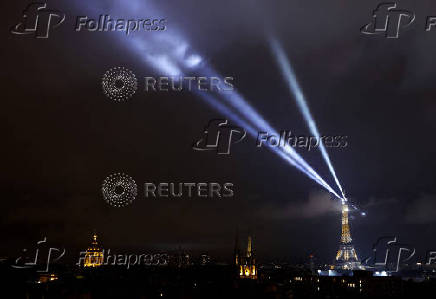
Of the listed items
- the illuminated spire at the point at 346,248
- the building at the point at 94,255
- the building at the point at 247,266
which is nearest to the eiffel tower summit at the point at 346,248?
the illuminated spire at the point at 346,248

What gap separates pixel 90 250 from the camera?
153 m

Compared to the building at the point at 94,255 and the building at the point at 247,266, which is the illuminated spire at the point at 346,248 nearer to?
the building at the point at 247,266

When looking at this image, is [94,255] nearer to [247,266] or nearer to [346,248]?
[247,266]

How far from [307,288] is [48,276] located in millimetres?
73464

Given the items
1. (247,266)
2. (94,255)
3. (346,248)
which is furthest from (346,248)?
(94,255)

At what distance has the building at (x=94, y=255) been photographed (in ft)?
500

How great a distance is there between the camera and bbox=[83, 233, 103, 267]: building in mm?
152250

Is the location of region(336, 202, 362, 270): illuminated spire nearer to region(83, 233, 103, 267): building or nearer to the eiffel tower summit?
the eiffel tower summit

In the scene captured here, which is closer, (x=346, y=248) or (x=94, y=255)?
(x=94, y=255)

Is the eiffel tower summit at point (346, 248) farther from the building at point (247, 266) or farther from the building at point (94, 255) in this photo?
the building at point (94, 255)

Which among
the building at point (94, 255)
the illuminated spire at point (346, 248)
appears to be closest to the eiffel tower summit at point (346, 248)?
the illuminated spire at point (346, 248)

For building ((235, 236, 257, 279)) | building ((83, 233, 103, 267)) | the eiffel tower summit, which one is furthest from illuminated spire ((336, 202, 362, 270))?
building ((83, 233, 103, 267))

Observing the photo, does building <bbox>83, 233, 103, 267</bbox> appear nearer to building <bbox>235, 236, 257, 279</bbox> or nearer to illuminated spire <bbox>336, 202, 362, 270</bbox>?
building <bbox>235, 236, 257, 279</bbox>

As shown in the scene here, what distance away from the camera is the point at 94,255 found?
500 ft
